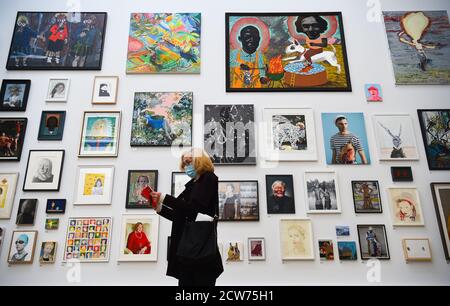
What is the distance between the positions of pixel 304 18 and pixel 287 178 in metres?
2.37

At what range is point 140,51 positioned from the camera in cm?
502

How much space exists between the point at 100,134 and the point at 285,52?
2.65 meters

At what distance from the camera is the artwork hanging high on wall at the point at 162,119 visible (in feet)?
15.0

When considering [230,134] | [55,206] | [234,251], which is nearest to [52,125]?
[55,206]

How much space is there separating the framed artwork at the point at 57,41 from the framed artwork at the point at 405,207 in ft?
13.3

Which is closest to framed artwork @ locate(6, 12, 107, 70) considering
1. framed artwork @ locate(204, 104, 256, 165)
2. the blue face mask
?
framed artwork @ locate(204, 104, 256, 165)

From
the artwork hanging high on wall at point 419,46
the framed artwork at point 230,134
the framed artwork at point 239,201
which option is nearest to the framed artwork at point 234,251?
the framed artwork at point 239,201

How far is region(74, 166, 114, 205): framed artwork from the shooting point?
4.34 m

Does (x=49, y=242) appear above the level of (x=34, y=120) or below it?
below

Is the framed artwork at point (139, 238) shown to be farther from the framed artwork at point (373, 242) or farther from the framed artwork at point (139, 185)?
the framed artwork at point (373, 242)

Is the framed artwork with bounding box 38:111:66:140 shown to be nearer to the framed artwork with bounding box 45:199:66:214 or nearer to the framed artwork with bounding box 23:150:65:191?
the framed artwork with bounding box 23:150:65:191

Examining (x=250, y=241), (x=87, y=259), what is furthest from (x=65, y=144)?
(x=250, y=241)
